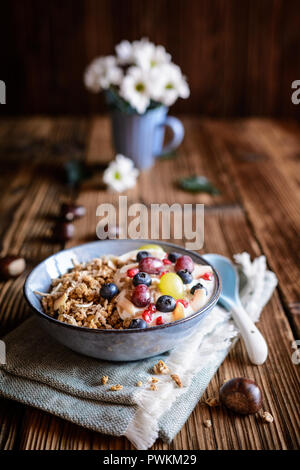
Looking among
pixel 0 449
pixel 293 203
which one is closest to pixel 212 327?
pixel 0 449

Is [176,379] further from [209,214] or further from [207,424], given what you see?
[209,214]

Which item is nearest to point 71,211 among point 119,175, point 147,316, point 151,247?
point 119,175

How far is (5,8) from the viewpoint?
241 cm

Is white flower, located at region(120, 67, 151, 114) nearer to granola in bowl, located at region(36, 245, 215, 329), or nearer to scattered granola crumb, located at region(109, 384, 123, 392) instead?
granola in bowl, located at region(36, 245, 215, 329)

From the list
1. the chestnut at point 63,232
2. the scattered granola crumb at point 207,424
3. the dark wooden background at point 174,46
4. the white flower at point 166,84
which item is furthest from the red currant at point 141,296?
the dark wooden background at point 174,46

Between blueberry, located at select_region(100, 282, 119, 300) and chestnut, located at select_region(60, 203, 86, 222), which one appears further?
chestnut, located at select_region(60, 203, 86, 222)

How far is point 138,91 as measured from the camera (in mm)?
1725

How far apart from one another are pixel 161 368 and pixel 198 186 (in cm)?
97

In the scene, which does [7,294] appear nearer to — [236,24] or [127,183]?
[127,183]

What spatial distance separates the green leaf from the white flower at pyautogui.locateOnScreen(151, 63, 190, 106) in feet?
0.93

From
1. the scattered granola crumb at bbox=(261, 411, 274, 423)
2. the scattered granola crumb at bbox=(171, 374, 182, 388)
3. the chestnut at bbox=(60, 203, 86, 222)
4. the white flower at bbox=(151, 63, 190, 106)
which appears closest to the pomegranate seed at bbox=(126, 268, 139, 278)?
the scattered granola crumb at bbox=(171, 374, 182, 388)

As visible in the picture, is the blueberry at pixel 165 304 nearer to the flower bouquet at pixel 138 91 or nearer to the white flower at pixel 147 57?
the flower bouquet at pixel 138 91

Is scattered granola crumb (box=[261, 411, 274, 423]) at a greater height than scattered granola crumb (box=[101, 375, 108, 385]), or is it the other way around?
scattered granola crumb (box=[101, 375, 108, 385])

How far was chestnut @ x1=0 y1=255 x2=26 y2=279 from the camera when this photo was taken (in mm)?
1213
